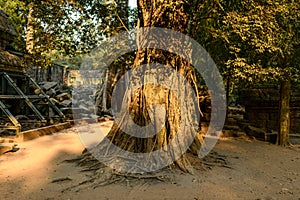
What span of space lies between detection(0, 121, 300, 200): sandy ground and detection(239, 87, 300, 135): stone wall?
17.4 ft

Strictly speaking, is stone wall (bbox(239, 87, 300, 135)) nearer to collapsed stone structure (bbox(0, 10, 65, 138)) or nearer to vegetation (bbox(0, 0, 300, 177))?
vegetation (bbox(0, 0, 300, 177))

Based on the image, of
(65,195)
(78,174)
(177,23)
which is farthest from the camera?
(177,23)

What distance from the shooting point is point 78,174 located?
5906 millimetres

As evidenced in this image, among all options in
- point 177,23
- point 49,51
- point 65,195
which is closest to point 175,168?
point 65,195

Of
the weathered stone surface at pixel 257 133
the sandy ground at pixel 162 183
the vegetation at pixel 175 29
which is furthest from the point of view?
the weathered stone surface at pixel 257 133

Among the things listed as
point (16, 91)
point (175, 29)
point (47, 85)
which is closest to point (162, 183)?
point (175, 29)

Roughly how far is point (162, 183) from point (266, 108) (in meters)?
10.3

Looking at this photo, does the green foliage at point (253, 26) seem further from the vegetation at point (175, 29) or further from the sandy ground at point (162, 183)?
the sandy ground at point (162, 183)

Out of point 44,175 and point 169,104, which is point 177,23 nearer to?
point 169,104

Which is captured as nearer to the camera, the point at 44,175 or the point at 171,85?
the point at 44,175

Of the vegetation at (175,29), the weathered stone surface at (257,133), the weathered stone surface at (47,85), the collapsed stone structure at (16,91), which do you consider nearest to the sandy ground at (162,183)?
the vegetation at (175,29)

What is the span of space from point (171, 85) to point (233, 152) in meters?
3.94

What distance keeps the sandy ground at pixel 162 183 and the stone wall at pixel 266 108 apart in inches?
209

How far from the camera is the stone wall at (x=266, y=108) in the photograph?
1361 centimetres
